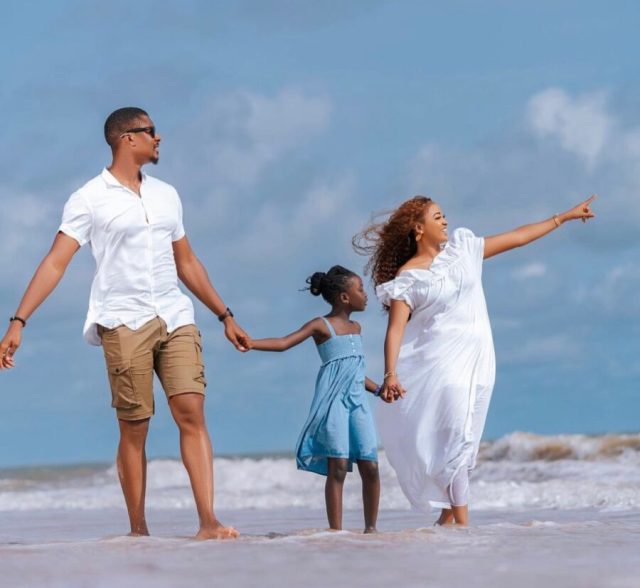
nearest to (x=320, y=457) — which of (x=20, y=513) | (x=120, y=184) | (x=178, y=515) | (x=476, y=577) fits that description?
(x=120, y=184)

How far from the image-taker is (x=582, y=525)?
6469mm

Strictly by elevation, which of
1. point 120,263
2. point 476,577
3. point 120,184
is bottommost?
point 476,577

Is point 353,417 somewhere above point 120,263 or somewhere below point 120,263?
below

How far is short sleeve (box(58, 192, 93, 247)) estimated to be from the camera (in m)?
5.93

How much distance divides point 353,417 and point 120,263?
5.72 ft

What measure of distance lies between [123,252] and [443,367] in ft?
6.59

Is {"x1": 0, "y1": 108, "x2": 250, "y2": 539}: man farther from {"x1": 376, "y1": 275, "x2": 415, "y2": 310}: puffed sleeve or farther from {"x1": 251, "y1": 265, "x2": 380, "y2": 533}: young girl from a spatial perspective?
{"x1": 376, "y1": 275, "x2": 415, "y2": 310}: puffed sleeve

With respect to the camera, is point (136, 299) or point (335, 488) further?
point (335, 488)

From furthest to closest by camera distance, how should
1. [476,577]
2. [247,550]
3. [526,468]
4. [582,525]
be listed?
[526,468]
[582,525]
[247,550]
[476,577]

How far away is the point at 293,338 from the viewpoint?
6.83 metres

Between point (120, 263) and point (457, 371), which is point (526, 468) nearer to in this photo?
point (457, 371)

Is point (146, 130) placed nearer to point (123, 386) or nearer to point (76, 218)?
point (76, 218)

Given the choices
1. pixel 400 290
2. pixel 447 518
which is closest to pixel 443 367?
pixel 400 290

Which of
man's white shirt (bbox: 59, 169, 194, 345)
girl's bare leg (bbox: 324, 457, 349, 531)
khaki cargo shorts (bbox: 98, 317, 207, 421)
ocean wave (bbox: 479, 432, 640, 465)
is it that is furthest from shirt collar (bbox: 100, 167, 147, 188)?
ocean wave (bbox: 479, 432, 640, 465)
